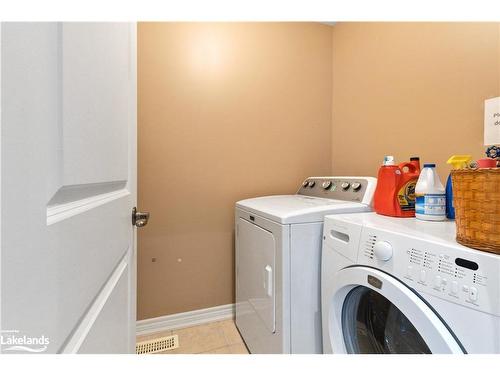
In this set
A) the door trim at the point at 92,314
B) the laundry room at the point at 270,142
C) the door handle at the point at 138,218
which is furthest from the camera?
the laundry room at the point at 270,142

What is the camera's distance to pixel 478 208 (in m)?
0.61

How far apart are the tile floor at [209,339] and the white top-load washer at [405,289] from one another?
79 cm

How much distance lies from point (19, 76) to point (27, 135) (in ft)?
0.23

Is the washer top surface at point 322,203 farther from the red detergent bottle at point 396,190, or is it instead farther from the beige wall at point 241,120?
the beige wall at point 241,120

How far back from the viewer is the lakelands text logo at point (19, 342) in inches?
11.7

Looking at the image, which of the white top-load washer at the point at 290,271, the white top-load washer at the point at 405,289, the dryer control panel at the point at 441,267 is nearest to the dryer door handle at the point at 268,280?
the white top-load washer at the point at 290,271

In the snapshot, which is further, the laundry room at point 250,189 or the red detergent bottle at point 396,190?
the red detergent bottle at point 396,190

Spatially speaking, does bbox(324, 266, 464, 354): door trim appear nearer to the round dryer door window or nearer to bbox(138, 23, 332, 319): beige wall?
the round dryer door window

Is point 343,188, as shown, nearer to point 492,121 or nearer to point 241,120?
point 492,121

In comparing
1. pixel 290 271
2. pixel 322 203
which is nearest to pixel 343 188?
pixel 322 203

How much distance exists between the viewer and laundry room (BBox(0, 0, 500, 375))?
36 cm

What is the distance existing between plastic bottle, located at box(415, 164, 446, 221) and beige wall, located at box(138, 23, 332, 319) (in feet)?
3.66

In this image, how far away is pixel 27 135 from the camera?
314 mm
